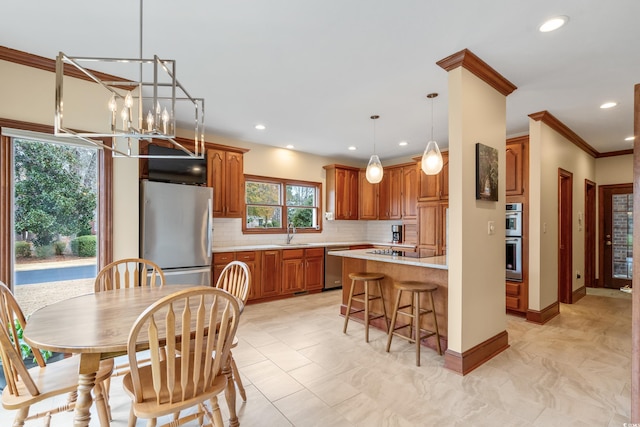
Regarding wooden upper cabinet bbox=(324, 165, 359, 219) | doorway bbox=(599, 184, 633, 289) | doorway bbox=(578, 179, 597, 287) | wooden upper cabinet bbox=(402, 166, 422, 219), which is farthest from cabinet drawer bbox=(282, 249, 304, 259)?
doorway bbox=(599, 184, 633, 289)

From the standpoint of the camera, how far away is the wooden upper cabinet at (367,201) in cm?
634

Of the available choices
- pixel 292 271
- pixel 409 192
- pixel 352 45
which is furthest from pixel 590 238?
pixel 352 45

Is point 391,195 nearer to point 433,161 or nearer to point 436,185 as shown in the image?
point 436,185

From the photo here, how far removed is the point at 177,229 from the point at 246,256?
119 centimetres

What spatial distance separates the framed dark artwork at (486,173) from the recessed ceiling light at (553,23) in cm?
90

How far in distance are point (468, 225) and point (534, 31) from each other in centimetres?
148

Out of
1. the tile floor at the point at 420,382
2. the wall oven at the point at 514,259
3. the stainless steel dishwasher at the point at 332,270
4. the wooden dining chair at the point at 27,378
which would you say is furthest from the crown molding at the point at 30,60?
the wall oven at the point at 514,259

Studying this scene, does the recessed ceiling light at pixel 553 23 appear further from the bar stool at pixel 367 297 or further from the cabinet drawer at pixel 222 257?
the cabinet drawer at pixel 222 257

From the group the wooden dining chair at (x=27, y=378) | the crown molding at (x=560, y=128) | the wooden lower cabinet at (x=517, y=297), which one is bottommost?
the wooden lower cabinet at (x=517, y=297)

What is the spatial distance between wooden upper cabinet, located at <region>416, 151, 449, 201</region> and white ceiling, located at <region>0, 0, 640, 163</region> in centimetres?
137

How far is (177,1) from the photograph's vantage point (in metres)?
1.88

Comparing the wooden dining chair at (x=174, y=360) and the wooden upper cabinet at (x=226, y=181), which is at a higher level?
the wooden upper cabinet at (x=226, y=181)

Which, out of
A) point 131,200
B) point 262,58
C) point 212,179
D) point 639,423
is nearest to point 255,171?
point 212,179

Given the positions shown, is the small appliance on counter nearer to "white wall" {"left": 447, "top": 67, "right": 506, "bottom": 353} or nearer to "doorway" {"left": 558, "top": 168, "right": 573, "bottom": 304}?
"doorway" {"left": 558, "top": 168, "right": 573, "bottom": 304}
